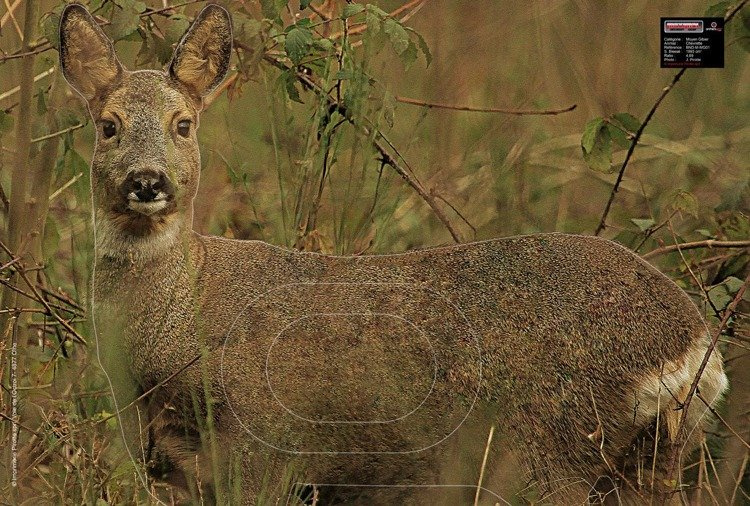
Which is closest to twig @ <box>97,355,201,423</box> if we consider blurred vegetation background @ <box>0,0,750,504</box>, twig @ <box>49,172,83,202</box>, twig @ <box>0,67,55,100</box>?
blurred vegetation background @ <box>0,0,750,504</box>

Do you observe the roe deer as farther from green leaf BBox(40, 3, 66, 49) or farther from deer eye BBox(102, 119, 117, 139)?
green leaf BBox(40, 3, 66, 49)

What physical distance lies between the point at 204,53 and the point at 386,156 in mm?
1198

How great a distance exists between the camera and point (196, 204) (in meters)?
5.95

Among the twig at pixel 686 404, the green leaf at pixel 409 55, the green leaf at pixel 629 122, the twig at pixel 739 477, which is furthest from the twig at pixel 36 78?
the twig at pixel 739 477

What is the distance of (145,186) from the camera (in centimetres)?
358

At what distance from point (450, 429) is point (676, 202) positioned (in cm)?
155

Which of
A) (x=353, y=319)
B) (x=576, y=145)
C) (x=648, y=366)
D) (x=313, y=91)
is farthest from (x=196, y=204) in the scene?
(x=648, y=366)

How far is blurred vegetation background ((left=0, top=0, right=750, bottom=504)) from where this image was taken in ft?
14.3

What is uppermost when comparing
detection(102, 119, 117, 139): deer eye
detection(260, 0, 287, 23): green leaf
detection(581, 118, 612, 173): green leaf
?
detection(260, 0, 287, 23): green leaf

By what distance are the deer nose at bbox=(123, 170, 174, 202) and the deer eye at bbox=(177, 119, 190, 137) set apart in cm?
22

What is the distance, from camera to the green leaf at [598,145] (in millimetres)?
4801

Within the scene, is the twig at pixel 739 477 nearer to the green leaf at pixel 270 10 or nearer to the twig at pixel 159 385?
the twig at pixel 159 385

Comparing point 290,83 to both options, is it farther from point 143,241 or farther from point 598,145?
point 598,145

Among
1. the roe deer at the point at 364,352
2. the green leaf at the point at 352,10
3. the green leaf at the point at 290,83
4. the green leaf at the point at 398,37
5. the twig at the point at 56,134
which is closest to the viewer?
the roe deer at the point at 364,352
